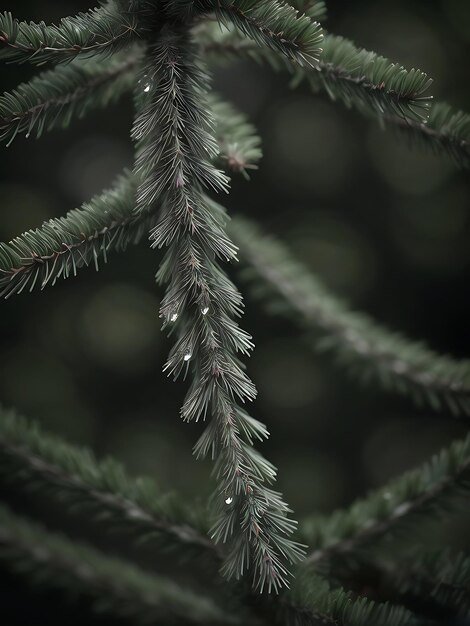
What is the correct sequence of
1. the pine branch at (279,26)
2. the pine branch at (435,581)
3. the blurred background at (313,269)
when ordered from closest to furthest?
the pine branch at (279,26)
the pine branch at (435,581)
the blurred background at (313,269)

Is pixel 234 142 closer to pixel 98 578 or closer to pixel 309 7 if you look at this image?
pixel 309 7

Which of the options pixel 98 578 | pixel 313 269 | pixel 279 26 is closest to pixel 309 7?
pixel 279 26

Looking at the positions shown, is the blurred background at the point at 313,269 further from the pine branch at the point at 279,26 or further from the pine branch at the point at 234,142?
the pine branch at the point at 279,26

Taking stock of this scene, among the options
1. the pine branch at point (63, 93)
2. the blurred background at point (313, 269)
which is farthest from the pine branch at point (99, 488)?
the blurred background at point (313, 269)

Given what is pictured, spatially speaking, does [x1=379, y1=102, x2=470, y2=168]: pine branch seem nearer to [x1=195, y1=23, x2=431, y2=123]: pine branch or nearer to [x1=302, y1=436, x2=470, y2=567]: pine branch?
[x1=195, y1=23, x2=431, y2=123]: pine branch

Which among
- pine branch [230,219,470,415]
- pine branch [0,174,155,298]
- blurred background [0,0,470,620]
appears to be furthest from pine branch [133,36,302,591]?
blurred background [0,0,470,620]

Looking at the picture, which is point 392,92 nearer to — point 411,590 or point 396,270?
point 411,590
